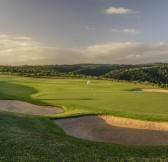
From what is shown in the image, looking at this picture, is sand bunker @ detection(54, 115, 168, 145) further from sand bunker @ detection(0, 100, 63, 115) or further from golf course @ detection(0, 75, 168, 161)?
sand bunker @ detection(0, 100, 63, 115)

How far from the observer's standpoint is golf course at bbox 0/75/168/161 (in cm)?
1409

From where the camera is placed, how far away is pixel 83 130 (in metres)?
22.5

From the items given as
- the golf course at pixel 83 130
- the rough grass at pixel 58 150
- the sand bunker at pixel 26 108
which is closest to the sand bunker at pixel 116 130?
the golf course at pixel 83 130

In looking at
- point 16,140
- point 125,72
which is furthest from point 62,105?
point 125,72

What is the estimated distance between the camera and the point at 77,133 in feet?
71.5

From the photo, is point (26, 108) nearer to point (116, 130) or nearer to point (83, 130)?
point (83, 130)

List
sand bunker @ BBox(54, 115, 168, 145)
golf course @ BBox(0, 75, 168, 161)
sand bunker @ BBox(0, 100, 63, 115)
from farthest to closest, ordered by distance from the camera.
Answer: sand bunker @ BBox(0, 100, 63, 115), sand bunker @ BBox(54, 115, 168, 145), golf course @ BBox(0, 75, 168, 161)

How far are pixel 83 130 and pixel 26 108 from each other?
9244mm

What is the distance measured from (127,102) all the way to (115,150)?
16.1 metres

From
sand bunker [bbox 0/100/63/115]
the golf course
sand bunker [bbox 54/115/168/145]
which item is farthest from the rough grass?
sand bunker [bbox 0/100/63/115]

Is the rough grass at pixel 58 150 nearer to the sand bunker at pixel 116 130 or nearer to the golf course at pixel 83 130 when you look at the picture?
the golf course at pixel 83 130

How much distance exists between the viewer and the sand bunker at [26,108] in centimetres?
2872

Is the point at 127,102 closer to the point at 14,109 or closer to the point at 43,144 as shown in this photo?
the point at 14,109

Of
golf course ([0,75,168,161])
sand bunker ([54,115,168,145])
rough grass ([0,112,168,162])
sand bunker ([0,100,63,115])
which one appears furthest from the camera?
sand bunker ([0,100,63,115])
